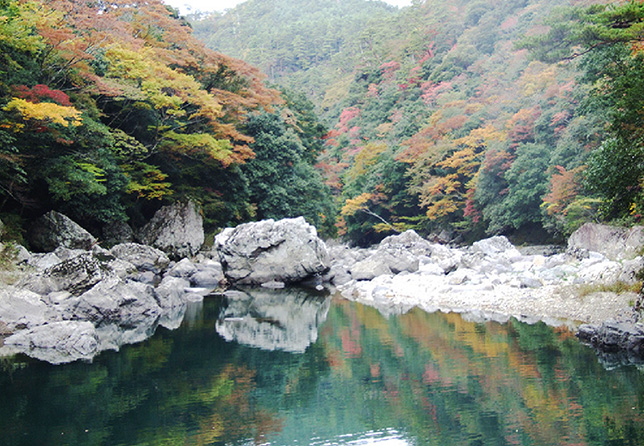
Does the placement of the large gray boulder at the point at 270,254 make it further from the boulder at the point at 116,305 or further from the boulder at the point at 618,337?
the boulder at the point at 618,337

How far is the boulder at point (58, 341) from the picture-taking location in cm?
983

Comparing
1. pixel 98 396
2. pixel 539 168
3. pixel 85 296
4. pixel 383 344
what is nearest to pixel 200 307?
pixel 85 296

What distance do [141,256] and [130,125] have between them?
5.50 m

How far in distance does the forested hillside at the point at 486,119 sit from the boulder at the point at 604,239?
2.64ft

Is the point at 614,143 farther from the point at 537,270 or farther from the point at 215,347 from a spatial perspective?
the point at 215,347

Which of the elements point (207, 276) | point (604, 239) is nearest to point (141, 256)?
point (207, 276)

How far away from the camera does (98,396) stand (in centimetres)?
764

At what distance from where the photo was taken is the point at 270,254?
20.1 meters

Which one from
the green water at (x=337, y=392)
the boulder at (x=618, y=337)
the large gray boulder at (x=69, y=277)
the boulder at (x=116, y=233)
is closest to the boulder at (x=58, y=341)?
the green water at (x=337, y=392)

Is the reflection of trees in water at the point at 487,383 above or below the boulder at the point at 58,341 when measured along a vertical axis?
below

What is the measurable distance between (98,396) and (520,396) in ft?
18.4

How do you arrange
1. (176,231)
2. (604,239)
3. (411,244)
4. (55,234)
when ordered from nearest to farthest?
(55,234) → (604,239) → (176,231) → (411,244)

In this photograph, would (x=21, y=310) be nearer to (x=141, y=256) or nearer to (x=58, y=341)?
(x=58, y=341)

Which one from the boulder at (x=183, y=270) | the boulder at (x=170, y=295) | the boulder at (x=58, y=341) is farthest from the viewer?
the boulder at (x=183, y=270)
